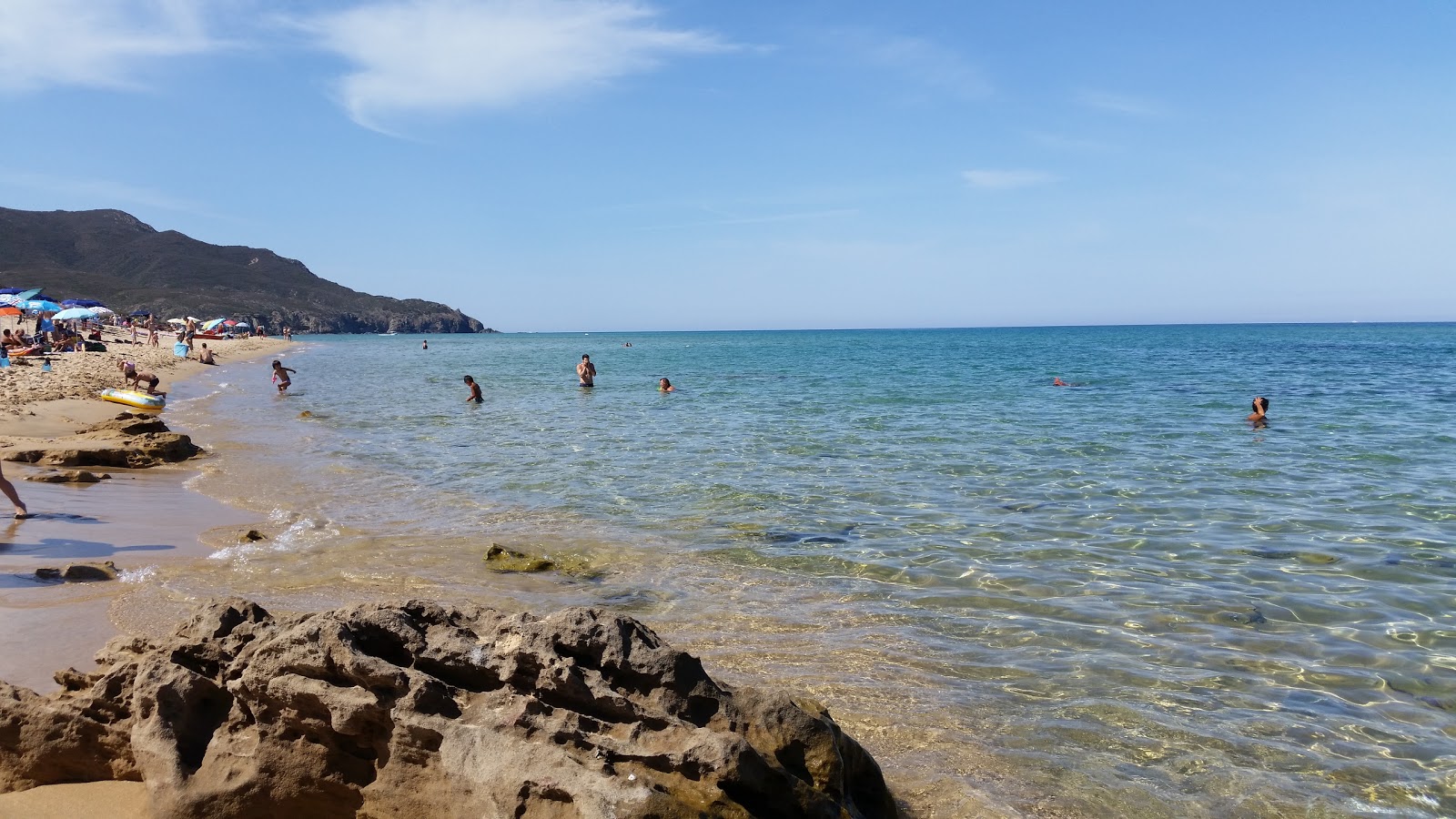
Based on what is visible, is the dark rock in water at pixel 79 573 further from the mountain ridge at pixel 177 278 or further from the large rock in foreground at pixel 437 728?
the mountain ridge at pixel 177 278

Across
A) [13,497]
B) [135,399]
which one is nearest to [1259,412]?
[13,497]

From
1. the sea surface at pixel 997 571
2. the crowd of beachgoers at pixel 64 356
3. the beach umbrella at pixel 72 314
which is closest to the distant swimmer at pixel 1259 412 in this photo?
the sea surface at pixel 997 571

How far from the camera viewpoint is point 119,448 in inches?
484

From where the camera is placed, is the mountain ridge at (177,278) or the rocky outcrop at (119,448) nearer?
the rocky outcrop at (119,448)

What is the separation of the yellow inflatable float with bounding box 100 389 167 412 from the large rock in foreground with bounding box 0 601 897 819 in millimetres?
18720

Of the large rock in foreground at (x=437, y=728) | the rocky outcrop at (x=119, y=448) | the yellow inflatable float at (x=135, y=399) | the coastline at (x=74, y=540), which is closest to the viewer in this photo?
the large rock in foreground at (x=437, y=728)

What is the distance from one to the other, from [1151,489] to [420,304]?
611ft

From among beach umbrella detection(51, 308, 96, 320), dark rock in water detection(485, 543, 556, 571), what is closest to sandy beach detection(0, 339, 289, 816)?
dark rock in water detection(485, 543, 556, 571)

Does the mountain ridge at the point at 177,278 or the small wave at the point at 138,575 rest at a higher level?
the mountain ridge at the point at 177,278

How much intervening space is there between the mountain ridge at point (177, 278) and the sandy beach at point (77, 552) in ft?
335

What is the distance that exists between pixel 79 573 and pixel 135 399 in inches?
605

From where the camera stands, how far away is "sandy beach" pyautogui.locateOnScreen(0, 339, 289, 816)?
3.50m

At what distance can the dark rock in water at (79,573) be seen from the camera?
6.62 metres

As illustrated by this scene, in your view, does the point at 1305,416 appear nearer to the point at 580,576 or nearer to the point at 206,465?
the point at 580,576
